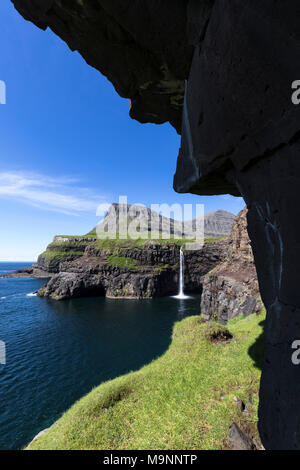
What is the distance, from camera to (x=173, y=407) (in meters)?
9.38

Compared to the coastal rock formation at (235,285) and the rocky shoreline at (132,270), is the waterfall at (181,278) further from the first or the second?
the coastal rock formation at (235,285)

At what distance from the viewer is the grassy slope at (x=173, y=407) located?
25.6ft

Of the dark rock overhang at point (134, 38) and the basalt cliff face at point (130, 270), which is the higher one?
the dark rock overhang at point (134, 38)

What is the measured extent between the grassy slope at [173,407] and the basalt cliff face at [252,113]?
13.7 ft

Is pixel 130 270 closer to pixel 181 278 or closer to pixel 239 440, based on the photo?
pixel 181 278

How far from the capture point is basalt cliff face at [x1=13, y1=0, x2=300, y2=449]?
412 centimetres

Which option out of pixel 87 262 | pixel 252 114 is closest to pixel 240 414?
pixel 252 114

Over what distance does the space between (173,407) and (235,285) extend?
21435mm

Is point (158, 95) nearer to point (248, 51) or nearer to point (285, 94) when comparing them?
point (248, 51)

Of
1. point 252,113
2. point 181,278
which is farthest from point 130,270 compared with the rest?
point 252,113

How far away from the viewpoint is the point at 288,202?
440cm

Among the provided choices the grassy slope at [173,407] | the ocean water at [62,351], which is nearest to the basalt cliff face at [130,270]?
the ocean water at [62,351]

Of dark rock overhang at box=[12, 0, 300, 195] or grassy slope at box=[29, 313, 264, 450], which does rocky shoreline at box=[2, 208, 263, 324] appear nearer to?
grassy slope at box=[29, 313, 264, 450]

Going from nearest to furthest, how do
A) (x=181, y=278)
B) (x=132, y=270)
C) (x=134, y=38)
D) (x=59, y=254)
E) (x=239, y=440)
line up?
1. (x=239, y=440)
2. (x=134, y=38)
3. (x=132, y=270)
4. (x=181, y=278)
5. (x=59, y=254)
